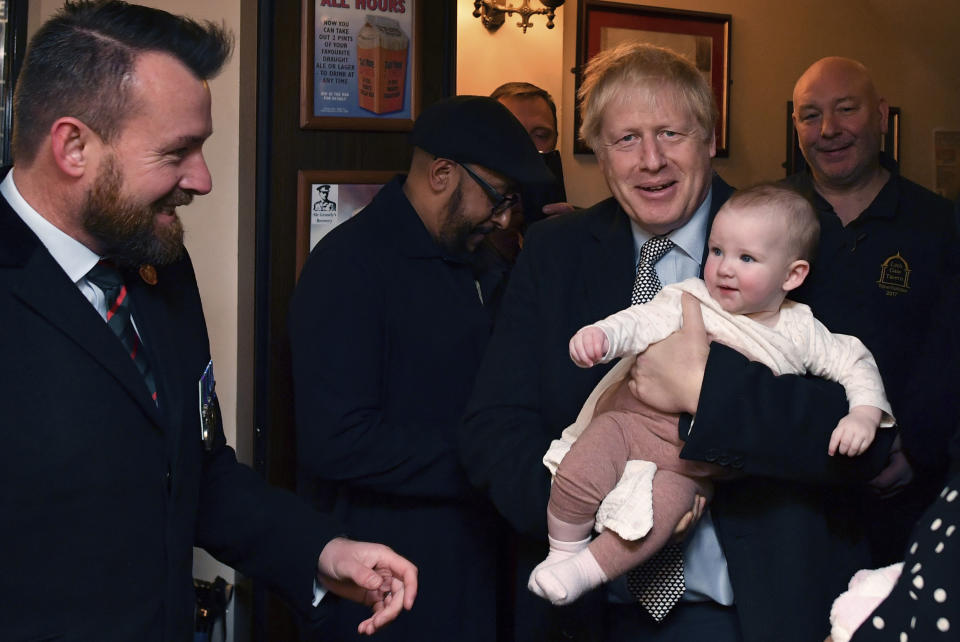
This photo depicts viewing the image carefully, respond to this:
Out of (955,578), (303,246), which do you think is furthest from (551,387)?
(303,246)

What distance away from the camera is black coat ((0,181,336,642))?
60.7 inches

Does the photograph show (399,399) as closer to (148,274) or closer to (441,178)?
(441,178)

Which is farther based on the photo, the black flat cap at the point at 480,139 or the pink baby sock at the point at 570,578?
the black flat cap at the point at 480,139

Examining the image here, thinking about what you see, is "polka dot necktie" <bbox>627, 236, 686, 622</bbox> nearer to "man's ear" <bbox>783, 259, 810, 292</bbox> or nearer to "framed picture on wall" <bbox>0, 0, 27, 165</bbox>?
"man's ear" <bbox>783, 259, 810, 292</bbox>

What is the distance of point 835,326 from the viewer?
205 cm

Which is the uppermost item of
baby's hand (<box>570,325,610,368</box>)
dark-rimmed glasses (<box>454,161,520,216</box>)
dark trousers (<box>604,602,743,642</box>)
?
dark-rimmed glasses (<box>454,161,520,216</box>)

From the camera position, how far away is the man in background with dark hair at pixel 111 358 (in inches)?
61.4

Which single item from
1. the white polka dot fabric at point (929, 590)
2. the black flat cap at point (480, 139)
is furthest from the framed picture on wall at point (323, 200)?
the white polka dot fabric at point (929, 590)

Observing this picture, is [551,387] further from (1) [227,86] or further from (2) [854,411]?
(1) [227,86]

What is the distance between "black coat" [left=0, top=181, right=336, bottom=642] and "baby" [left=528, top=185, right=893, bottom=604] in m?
0.71

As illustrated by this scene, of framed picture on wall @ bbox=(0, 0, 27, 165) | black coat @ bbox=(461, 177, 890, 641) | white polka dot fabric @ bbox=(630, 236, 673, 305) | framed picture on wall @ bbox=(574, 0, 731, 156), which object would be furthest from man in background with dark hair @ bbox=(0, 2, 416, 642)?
framed picture on wall @ bbox=(574, 0, 731, 156)

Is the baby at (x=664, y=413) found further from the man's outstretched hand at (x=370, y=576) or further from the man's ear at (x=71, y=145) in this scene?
the man's ear at (x=71, y=145)

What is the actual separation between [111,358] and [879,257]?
2.66m

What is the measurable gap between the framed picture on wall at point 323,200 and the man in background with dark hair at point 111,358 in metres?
1.41
